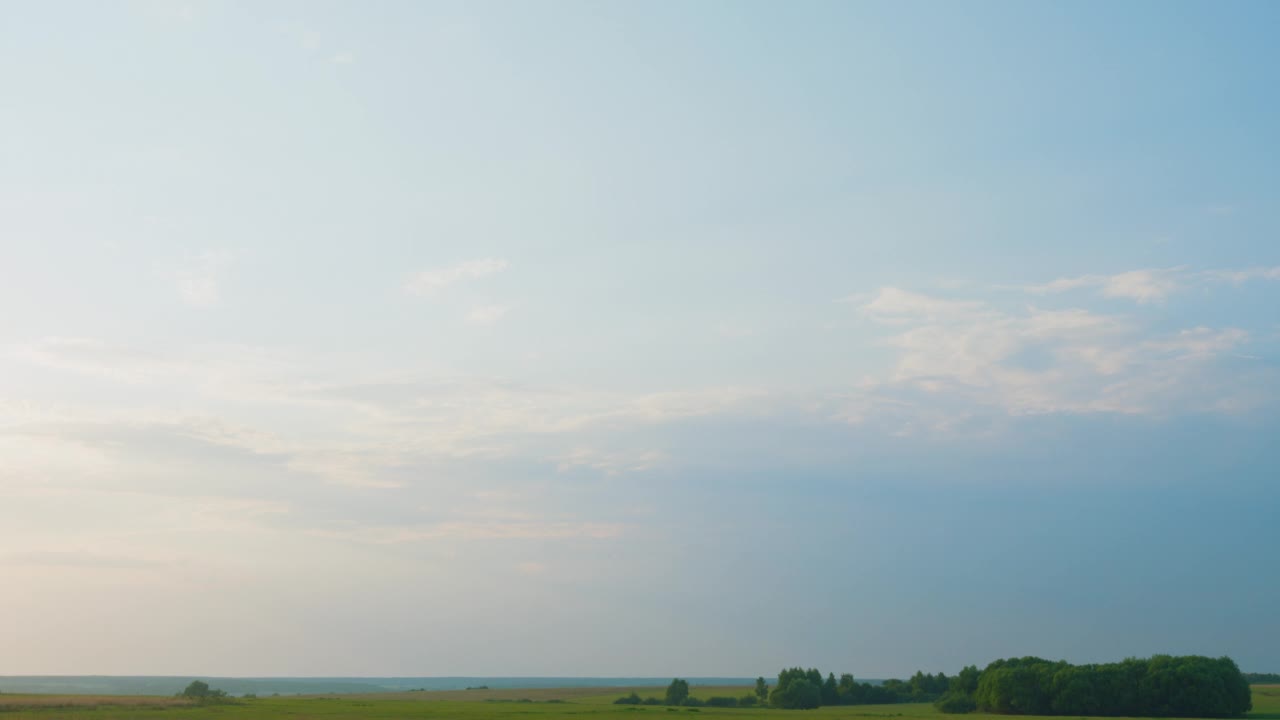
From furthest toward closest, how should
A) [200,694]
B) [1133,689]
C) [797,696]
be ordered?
[797,696], [200,694], [1133,689]

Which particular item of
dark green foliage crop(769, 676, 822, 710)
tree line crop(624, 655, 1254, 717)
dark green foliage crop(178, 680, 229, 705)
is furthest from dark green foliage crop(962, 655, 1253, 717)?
dark green foliage crop(178, 680, 229, 705)

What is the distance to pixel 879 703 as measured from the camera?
648ft

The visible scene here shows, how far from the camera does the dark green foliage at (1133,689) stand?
142 m

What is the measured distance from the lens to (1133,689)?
145875mm

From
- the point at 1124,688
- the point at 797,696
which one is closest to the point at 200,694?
the point at 797,696

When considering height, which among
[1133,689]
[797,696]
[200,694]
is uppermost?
[1133,689]

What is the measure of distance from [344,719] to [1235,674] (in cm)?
11881

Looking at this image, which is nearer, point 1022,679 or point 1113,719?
point 1113,719

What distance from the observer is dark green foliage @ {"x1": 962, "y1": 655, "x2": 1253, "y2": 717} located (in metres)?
142

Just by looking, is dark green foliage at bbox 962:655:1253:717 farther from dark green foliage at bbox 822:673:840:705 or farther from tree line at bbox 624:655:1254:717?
dark green foliage at bbox 822:673:840:705

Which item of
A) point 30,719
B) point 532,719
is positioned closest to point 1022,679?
point 532,719

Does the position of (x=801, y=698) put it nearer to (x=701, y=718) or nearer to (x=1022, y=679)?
(x=1022, y=679)

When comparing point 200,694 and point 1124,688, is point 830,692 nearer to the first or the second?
point 1124,688

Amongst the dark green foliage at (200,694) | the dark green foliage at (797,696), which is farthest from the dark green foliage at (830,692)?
the dark green foliage at (200,694)
